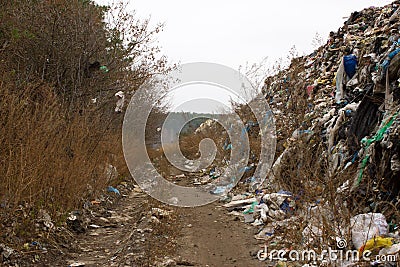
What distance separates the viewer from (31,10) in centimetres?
711

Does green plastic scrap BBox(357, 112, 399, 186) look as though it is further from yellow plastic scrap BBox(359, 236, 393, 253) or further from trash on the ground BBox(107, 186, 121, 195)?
trash on the ground BBox(107, 186, 121, 195)

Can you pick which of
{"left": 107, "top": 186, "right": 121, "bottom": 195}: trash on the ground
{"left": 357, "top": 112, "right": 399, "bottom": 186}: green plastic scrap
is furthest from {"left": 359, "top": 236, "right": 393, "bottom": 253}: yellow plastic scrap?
{"left": 107, "top": 186, "right": 121, "bottom": 195}: trash on the ground

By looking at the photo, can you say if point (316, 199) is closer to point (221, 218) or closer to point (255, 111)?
point (221, 218)

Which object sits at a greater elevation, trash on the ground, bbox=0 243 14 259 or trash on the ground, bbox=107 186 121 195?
trash on the ground, bbox=107 186 121 195

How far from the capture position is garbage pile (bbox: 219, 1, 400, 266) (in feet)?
10.5

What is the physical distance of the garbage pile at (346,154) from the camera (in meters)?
3.21

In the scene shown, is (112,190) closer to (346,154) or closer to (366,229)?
(346,154)

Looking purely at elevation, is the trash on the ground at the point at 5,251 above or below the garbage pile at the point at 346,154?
below

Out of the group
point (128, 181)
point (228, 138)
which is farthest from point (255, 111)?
point (128, 181)

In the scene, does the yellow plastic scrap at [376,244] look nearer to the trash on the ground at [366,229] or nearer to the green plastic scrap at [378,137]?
the trash on the ground at [366,229]

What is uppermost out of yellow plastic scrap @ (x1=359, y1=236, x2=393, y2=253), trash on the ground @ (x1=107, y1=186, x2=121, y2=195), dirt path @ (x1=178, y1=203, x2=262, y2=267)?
trash on the ground @ (x1=107, y1=186, x2=121, y2=195)

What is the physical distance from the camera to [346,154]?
4582 millimetres

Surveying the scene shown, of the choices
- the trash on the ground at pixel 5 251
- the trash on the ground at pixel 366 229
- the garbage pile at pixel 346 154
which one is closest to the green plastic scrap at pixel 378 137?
the garbage pile at pixel 346 154

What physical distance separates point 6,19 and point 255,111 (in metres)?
5.58
